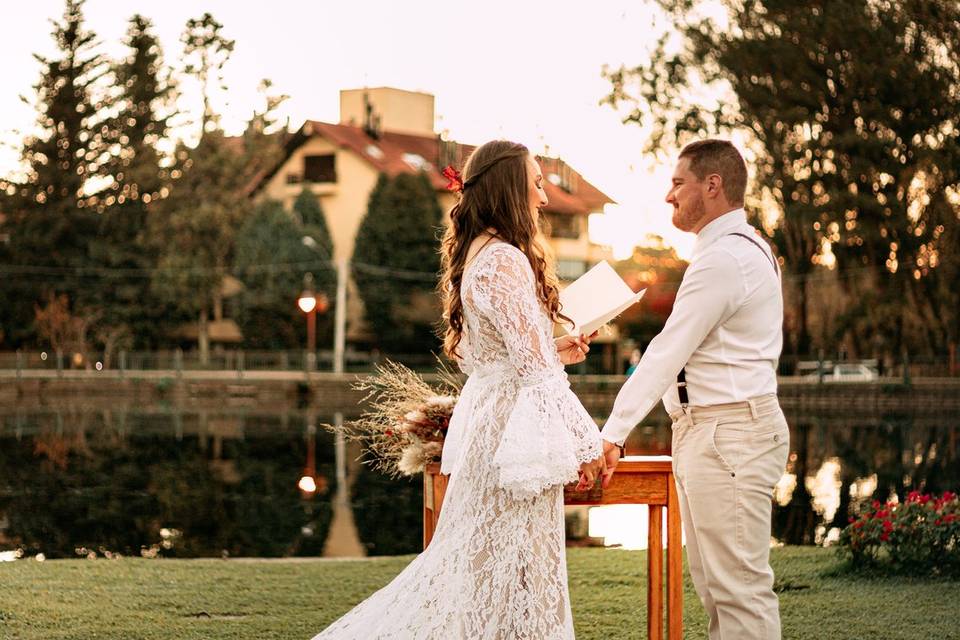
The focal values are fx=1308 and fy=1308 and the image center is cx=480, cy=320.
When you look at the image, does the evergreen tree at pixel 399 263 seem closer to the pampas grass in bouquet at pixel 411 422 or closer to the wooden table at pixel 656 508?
the pampas grass in bouquet at pixel 411 422

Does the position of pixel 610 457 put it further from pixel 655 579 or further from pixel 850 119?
pixel 850 119

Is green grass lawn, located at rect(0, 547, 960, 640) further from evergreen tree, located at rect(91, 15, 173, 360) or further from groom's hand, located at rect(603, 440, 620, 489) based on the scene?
evergreen tree, located at rect(91, 15, 173, 360)

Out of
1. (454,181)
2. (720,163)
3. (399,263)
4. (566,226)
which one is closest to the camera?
(720,163)

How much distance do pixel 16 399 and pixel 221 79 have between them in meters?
20.1

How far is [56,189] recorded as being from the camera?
193 feet

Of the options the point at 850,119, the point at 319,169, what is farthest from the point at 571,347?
the point at 319,169

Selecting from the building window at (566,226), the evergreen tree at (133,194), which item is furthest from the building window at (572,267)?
the evergreen tree at (133,194)

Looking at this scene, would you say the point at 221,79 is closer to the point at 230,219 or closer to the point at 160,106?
the point at 160,106

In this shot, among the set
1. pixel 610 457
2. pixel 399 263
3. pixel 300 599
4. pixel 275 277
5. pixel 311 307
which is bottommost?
pixel 300 599

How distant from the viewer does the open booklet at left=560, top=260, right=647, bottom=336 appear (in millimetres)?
4738

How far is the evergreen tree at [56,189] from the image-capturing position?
5719 centimetres

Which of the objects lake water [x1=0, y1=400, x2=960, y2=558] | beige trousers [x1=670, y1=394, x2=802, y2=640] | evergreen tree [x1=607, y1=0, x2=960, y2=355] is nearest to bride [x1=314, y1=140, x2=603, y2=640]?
beige trousers [x1=670, y1=394, x2=802, y2=640]

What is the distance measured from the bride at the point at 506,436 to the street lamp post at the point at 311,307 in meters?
39.2

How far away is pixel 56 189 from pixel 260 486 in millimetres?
44045
